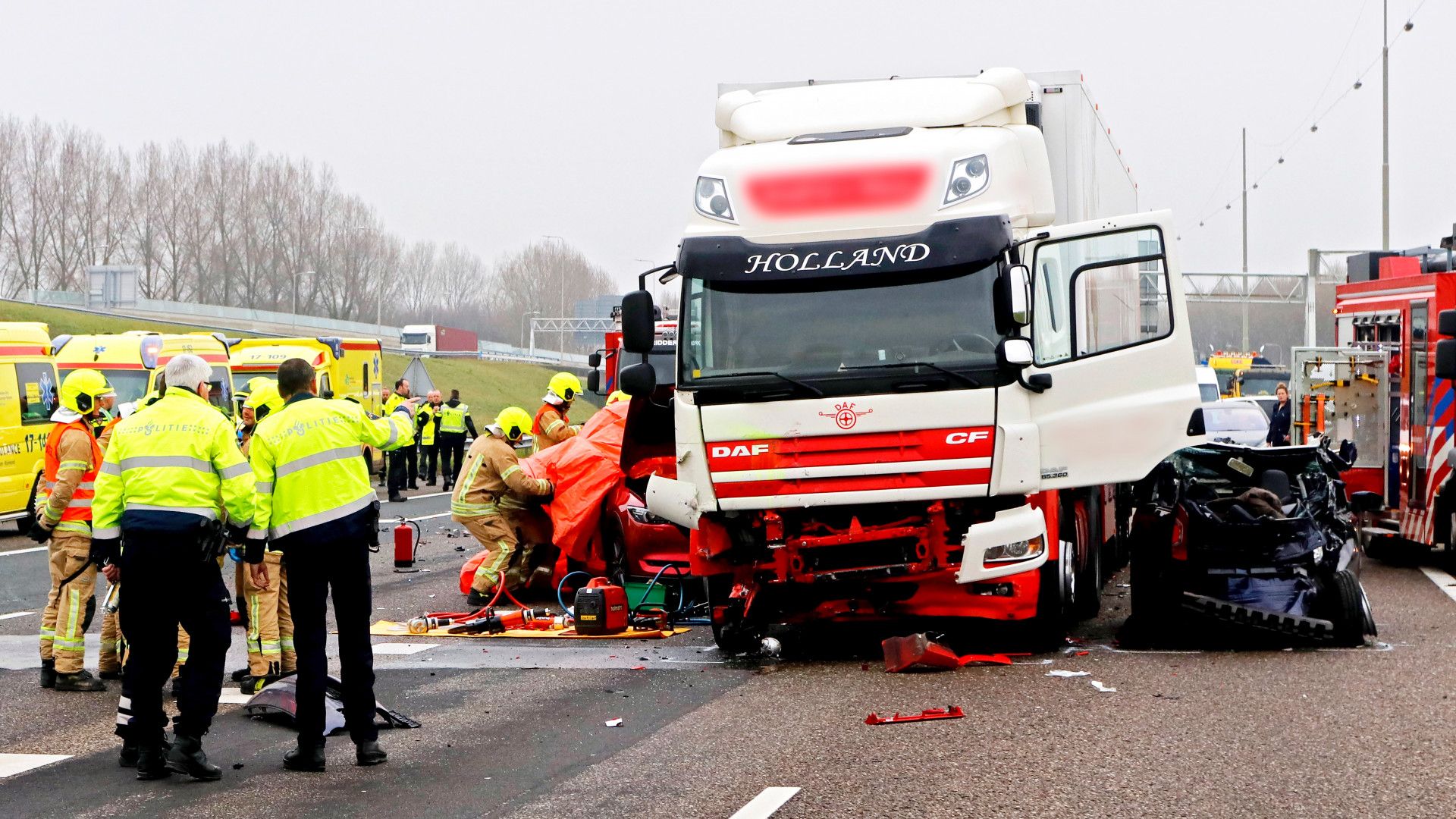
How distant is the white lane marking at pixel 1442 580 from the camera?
1398cm

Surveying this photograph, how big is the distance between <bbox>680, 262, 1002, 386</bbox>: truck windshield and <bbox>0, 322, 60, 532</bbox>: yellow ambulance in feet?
44.5

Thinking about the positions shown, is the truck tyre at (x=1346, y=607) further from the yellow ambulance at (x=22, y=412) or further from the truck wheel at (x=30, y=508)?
the yellow ambulance at (x=22, y=412)

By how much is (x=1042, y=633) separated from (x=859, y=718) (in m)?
2.83

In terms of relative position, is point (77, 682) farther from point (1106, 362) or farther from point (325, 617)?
point (1106, 362)

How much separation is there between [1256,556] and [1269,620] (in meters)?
0.60

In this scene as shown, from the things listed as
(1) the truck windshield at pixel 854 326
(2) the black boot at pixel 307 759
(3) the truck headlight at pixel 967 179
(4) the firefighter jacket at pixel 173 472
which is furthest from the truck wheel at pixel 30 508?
(3) the truck headlight at pixel 967 179

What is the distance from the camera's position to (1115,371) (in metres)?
10.2

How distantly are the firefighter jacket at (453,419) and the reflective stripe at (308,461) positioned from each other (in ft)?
76.9

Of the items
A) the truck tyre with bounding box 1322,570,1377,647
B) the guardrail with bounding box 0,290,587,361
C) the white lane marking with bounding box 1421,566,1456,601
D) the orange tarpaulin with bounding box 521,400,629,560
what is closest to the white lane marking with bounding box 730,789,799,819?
the truck tyre with bounding box 1322,570,1377,647

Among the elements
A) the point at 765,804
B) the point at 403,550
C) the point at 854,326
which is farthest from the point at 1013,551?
the point at 403,550

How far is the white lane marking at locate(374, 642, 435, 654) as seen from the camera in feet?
38.2

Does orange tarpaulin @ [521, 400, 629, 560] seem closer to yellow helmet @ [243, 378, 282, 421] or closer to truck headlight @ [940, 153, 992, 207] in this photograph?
yellow helmet @ [243, 378, 282, 421]

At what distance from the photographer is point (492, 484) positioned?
13.9 metres

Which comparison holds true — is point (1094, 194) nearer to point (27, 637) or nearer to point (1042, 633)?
point (1042, 633)
